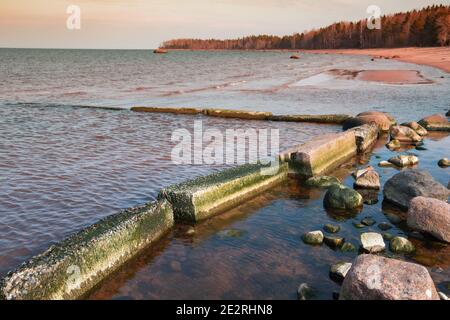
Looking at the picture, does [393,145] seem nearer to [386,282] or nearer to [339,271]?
[339,271]

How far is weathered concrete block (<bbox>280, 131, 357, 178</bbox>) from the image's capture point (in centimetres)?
1084

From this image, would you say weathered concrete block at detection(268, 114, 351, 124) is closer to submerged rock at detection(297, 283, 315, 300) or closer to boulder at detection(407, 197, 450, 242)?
boulder at detection(407, 197, 450, 242)

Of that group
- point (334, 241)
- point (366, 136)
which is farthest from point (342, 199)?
point (366, 136)

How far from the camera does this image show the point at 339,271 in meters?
6.19

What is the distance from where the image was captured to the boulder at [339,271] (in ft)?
20.2

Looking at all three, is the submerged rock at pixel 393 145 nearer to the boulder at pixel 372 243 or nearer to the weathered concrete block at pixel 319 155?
the weathered concrete block at pixel 319 155

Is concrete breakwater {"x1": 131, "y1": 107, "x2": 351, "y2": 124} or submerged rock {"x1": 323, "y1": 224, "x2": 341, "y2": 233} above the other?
concrete breakwater {"x1": 131, "y1": 107, "x2": 351, "y2": 124}

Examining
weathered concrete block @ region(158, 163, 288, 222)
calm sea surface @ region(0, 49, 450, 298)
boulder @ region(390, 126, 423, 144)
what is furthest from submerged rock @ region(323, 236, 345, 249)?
boulder @ region(390, 126, 423, 144)

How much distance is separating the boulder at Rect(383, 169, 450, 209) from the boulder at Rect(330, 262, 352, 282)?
3.43 metres

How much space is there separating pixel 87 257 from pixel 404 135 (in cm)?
1306

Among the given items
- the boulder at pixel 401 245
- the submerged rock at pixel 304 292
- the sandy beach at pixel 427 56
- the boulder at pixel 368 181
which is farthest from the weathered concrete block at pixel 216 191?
the sandy beach at pixel 427 56
